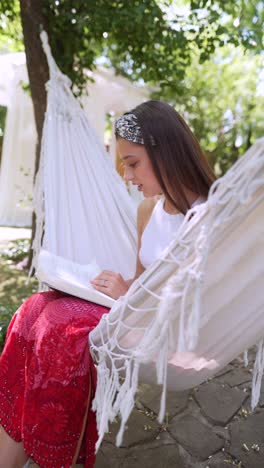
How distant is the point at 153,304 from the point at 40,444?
40cm

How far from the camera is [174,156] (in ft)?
3.80

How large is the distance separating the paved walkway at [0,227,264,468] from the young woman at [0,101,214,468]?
31 cm

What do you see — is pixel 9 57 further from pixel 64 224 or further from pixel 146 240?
pixel 146 240

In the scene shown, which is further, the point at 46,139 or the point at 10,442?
the point at 46,139

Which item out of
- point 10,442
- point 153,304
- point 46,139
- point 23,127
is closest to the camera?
point 153,304

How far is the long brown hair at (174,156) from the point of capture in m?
1.16

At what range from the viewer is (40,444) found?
905 millimetres

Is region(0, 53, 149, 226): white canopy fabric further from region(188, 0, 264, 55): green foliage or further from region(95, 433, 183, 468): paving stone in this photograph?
region(95, 433, 183, 468): paving stone

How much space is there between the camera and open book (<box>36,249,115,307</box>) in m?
1.05

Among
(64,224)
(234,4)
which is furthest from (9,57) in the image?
(64,224)

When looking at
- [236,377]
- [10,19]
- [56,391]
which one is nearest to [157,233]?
[56,391]

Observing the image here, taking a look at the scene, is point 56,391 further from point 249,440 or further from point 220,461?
point 249,440

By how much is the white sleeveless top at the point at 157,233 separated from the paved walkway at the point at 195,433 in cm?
56

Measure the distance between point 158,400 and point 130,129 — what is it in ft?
3.36
